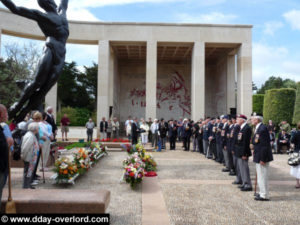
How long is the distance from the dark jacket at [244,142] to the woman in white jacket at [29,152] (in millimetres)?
4995

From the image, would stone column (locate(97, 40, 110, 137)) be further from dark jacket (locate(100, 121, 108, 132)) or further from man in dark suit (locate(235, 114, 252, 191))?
man in dark suit (locate(235, 114, 252, 191))

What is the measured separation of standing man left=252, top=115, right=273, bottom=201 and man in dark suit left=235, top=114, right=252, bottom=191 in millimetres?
553

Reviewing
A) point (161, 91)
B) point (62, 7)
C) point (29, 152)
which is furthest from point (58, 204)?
point (161, 91)

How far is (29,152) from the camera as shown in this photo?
5.46 meters

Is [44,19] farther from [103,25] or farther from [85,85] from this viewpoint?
[85,85]

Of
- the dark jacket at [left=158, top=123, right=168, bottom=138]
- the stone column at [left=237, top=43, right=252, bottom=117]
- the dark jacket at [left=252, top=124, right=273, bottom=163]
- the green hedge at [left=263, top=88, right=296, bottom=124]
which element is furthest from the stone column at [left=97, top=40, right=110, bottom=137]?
the green hedge at [left=263, top=88, right=296, bottom=124]

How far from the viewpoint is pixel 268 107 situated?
84.6 ft

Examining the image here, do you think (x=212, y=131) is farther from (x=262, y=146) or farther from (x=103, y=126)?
(x=103, y=126)

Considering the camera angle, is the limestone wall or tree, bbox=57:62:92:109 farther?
tree, bbox=57:62:92:109

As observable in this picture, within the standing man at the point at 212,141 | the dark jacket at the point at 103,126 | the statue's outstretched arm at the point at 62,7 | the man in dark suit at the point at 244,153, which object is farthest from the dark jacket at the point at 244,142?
the dark jacket at the point at 103,126

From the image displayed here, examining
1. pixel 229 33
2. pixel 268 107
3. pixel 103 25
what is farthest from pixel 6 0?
pixel 268 107

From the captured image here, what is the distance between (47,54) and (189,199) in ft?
18.1

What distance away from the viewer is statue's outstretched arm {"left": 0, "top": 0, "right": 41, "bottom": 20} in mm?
6061

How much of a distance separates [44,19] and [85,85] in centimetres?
4303
